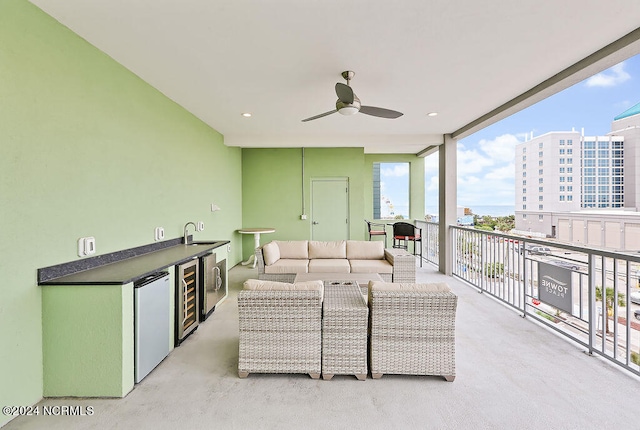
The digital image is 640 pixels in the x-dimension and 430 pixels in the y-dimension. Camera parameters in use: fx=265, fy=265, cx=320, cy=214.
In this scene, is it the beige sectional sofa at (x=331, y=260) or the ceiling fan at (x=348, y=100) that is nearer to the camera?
the ceiling fan at (x=348, y=100)

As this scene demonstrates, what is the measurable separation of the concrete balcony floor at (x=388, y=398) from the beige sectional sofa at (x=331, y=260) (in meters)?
1.64

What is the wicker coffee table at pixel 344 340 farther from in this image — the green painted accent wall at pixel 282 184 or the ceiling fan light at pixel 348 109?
the green painted accent wall at pixel 282 184

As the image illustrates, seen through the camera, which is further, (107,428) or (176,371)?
(176,371)

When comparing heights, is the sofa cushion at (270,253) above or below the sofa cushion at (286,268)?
above

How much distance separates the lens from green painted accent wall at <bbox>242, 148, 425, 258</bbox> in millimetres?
6531

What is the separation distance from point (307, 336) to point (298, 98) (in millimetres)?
2813

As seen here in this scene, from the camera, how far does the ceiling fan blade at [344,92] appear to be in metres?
2.52

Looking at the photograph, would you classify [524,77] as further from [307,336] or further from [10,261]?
[10,261]

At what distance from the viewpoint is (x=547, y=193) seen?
15.6ft

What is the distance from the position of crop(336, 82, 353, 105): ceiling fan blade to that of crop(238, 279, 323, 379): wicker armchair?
184 cm

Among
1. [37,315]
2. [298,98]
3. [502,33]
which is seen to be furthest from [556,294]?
[37,315]

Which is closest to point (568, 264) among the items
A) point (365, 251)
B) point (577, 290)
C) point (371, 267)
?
point (577, 290)

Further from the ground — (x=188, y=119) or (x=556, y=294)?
(x=188, y=119)

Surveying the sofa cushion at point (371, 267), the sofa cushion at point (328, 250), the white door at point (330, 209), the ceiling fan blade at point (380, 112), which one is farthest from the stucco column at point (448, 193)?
the ceiling fan blade at point (380, 112)
